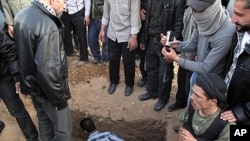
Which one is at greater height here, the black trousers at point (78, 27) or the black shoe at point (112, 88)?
the black trousers at point (78, 27)

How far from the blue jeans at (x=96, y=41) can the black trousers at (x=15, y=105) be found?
2.09 meters

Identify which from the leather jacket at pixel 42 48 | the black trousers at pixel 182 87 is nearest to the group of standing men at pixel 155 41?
the leather jacket at pixel 42 48

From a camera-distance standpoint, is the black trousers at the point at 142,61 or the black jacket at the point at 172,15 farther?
the black trousers at the point at 142,61

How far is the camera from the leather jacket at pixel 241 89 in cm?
300

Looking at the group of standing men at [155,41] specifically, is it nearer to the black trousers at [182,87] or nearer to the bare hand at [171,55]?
the bare hand at [171,55]

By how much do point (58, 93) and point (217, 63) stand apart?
1.66m

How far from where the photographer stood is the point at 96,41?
239 inches

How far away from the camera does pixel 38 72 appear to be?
3.43m

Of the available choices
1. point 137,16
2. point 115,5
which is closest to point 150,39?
point 137,16

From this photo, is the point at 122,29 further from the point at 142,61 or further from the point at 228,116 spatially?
the point at 228,116

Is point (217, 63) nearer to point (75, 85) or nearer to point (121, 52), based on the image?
point (121, 52)

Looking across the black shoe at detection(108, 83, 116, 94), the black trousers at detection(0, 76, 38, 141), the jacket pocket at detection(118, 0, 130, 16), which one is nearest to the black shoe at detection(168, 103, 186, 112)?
the black shoe at detection(108, 83, 116, 94)

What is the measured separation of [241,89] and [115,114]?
8.40 ft

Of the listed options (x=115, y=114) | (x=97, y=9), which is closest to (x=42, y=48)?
(x=115, y=114)
